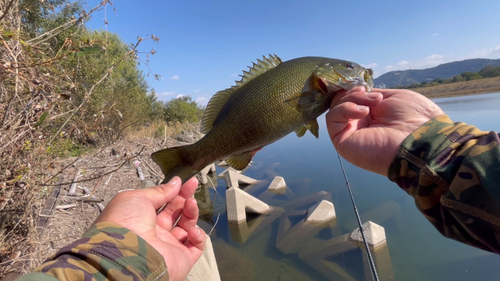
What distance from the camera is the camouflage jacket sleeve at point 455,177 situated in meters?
1.22

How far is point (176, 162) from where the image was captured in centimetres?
253

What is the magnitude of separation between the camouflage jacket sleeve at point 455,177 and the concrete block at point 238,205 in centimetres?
697

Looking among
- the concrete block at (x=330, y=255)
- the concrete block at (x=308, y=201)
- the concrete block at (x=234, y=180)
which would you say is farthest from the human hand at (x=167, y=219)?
the concrete block at (x=234, y=180)

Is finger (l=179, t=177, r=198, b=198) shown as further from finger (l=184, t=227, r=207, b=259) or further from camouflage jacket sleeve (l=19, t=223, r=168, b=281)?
camouflage jacket sleeve (l=19, t=223, r=168, b=281)

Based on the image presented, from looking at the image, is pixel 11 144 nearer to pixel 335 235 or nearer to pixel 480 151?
pixel 480 151

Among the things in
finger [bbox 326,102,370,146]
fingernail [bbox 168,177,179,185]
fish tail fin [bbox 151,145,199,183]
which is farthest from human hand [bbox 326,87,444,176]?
fingernail [bbox 168,177,179,185]

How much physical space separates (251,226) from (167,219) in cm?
637

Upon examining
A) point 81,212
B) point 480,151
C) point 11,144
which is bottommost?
point 81,212

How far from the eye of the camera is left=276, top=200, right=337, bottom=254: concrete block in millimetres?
7020

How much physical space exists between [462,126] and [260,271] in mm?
6016

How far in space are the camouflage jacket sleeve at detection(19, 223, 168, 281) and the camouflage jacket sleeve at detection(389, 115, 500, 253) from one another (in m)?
1.76

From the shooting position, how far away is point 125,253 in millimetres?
1516

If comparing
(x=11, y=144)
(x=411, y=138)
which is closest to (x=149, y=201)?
(x=411, y=138)

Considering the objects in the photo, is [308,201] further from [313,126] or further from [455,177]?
[455,177]
